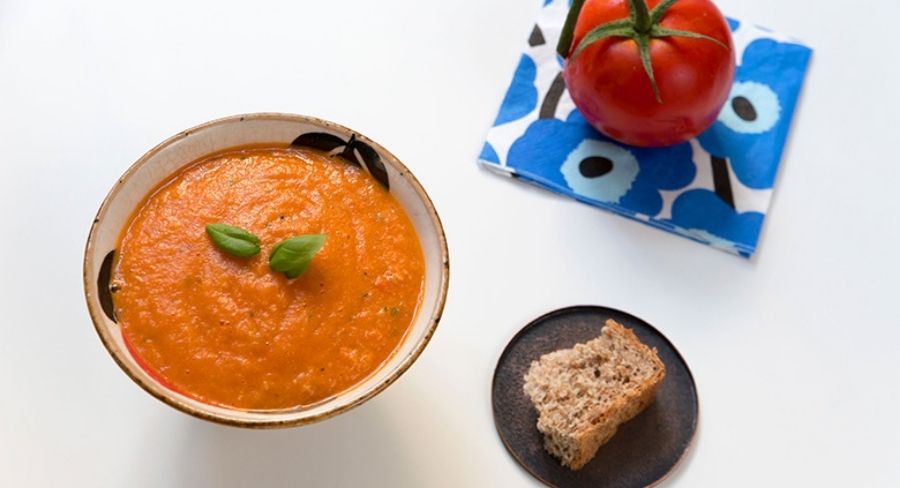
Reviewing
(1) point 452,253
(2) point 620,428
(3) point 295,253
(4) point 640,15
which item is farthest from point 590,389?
(4) point 640,15

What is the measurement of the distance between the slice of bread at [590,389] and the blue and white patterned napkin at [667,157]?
0.33 metres

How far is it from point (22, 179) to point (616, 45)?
3.77 ft

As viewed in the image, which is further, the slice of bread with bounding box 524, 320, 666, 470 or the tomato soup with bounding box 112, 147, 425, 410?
the slice of bread with bounding box 524, 320, 666, 470

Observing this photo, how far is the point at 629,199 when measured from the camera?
1.79 meters

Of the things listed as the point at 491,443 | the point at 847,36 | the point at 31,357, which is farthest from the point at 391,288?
the point at 847,36

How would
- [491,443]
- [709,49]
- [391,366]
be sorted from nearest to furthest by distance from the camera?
[391,366]
[491,443]
[709,49]

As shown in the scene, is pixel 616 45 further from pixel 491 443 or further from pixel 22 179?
pixel 22 179

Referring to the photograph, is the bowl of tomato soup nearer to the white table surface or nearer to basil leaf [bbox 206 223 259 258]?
basil leaf [bbox 206 223 259 258]

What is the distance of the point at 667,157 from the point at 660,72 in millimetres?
261

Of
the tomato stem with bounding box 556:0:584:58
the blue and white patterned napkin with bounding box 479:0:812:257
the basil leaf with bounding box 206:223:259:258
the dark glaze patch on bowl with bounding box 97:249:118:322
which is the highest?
the tomato stem with bounding box 556:0:584:58

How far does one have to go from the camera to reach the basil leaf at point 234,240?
1.36 meters

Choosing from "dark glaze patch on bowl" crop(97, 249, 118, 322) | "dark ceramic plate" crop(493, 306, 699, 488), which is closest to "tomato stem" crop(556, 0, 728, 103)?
"dark ceramic plate" crop(493, 306, 699, 488)

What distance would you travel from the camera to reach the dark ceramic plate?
152cm

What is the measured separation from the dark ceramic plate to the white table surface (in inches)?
1.1
